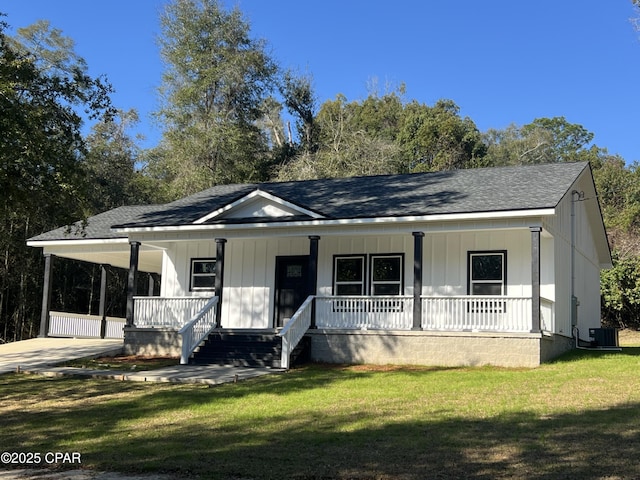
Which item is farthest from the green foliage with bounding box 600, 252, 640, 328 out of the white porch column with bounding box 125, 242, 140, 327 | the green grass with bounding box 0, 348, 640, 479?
the white porch column with bounding box 125, 242, 140, 327

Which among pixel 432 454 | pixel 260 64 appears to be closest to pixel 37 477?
pixel 432 454

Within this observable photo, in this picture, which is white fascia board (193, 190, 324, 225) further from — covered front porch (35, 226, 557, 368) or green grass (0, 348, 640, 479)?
green grass (0, 348, 640, 479)

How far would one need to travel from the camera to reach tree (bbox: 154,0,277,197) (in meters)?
40.8

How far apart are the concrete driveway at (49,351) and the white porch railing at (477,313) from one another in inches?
351

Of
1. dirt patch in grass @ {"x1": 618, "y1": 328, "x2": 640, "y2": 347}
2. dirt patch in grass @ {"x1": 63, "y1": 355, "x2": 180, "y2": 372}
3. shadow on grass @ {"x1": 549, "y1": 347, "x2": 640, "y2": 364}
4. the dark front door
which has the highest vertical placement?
the dark front door

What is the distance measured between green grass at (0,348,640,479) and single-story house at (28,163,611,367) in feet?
6.00

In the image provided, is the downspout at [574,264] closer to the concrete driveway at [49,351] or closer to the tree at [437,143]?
the concrete driveway at [49,351]

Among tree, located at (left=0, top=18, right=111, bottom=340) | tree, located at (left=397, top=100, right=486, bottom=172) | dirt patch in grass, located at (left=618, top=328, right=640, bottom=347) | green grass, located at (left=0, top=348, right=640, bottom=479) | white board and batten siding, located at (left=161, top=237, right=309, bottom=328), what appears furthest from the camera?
tree, located at (left=397, top=100, right=486, bottom=172)

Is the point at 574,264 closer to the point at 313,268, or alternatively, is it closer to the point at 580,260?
the point at 580,260

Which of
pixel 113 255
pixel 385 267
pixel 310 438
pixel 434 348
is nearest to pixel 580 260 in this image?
pixel 385 267

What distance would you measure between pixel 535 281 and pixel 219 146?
89.2 ft

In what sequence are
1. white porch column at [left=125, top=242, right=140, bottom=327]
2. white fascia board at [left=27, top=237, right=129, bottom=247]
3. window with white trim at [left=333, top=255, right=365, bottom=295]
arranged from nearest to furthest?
window with white trim at [left=333, top=255, right=365, bottom=295] → white porch column at [left=125, top=242, right=140, bottom=327] → white fascia board at [left=27, top=237, right=129, bottom=247]

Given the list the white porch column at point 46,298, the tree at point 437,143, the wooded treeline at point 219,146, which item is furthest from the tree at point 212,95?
the white porch column at point 46,298

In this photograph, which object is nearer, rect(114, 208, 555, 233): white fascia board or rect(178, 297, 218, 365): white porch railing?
rect(114, 208, 555, 233): white fascia board
